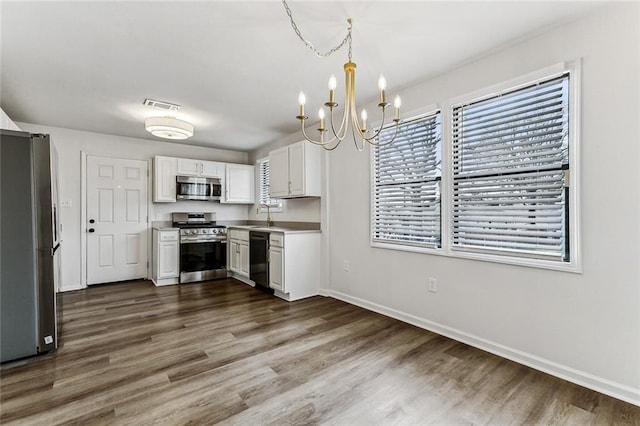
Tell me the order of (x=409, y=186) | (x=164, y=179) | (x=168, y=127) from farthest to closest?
1. (x=164, y=179)
2. (x=168, y=127)
3. (x=409, y=186)

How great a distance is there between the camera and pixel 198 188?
5336mm

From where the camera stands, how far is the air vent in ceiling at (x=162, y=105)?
11.4ft

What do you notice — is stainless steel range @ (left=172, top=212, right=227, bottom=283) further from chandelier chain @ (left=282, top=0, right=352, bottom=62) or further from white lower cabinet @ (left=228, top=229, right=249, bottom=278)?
chandelier chain @ (left=282, top=0, right=352, bottom=62)

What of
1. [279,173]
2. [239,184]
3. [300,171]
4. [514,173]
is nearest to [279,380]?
[514,173]

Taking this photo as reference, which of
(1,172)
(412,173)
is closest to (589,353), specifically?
(412,173)

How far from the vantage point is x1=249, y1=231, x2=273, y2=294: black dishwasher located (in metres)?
4.23

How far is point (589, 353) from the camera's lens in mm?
2004

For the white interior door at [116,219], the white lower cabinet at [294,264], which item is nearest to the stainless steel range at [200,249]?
the white interior door at [116,219]

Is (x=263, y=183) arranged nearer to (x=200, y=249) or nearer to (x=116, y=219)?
(x=200, y=249)

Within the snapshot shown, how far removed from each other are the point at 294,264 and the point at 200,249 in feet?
6.62

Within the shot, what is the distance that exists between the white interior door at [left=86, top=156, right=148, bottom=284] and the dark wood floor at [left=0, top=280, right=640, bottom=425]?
183cm

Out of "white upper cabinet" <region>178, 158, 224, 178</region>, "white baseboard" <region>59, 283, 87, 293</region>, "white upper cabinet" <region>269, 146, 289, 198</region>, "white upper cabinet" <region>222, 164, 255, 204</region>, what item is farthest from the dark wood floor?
"white upper cabinet" <region>222, 164, 255, 204</region>

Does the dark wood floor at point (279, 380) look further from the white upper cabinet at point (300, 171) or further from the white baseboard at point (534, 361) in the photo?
the white upper cabinet at point (300, 171)

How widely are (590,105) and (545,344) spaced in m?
1.68
